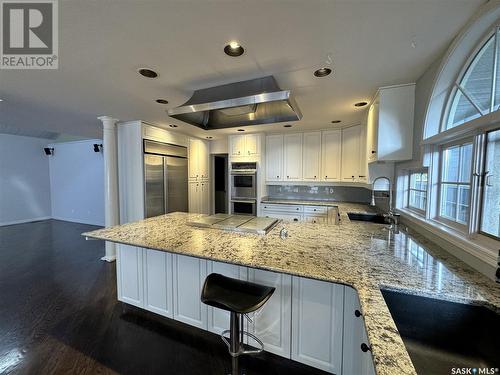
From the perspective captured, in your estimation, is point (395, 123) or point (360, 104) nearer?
point (395, 123)

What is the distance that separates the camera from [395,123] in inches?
81.1

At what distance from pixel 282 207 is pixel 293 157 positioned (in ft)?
3.56

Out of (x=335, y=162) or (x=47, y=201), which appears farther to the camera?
(x=47, y=201)

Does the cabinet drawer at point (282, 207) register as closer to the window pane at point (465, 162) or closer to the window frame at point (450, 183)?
the window frame at point (450, 183)

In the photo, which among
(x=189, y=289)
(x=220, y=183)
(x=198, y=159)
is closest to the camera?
(x=189, y=289)

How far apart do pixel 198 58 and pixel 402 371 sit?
6.52 feet

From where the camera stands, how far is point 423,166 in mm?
1798

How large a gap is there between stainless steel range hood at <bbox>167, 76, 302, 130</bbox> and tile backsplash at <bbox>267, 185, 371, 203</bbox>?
9.24ft

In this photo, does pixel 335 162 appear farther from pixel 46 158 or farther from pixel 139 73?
pixel 46 158

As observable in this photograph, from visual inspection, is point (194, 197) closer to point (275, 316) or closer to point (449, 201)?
point (275, 316)

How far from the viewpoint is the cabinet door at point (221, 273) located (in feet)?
Result: 5.47

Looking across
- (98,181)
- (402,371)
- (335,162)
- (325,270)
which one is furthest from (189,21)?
(98,181)

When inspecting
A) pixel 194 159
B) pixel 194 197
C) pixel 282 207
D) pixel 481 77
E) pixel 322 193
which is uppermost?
pixel 481 77

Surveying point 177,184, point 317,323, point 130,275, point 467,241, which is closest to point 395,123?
point 467,241
